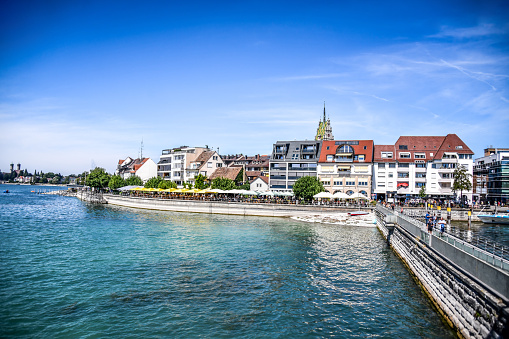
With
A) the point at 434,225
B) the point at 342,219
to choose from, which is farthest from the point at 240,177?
the point at 434,225

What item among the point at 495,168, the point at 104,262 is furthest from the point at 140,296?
the point at 495,168

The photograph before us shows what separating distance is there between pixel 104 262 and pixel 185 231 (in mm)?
17322

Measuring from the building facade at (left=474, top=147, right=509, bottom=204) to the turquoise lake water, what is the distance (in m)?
66.9

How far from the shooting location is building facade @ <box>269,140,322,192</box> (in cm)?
8444

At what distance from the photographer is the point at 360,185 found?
78.1 metres

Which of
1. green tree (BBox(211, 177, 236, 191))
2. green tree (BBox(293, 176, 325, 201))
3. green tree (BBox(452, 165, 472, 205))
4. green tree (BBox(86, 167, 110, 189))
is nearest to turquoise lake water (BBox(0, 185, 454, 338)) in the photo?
green tree (BBox(293, 176, 325, 201))

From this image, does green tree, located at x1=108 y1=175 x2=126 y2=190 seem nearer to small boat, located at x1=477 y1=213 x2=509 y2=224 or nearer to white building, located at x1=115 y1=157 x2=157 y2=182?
white building, located at x1=115 y1=157 x2=157 y2=182

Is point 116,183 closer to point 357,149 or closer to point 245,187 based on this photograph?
point 245,187

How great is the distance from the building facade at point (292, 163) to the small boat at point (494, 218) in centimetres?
3461

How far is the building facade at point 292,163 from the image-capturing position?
3324 inches

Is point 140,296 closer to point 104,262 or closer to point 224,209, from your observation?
point 104,262

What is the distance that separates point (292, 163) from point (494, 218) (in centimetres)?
4205

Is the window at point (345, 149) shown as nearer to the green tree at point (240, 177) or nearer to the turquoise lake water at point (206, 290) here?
the green tree at point (240, 177)

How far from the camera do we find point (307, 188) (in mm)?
69125
